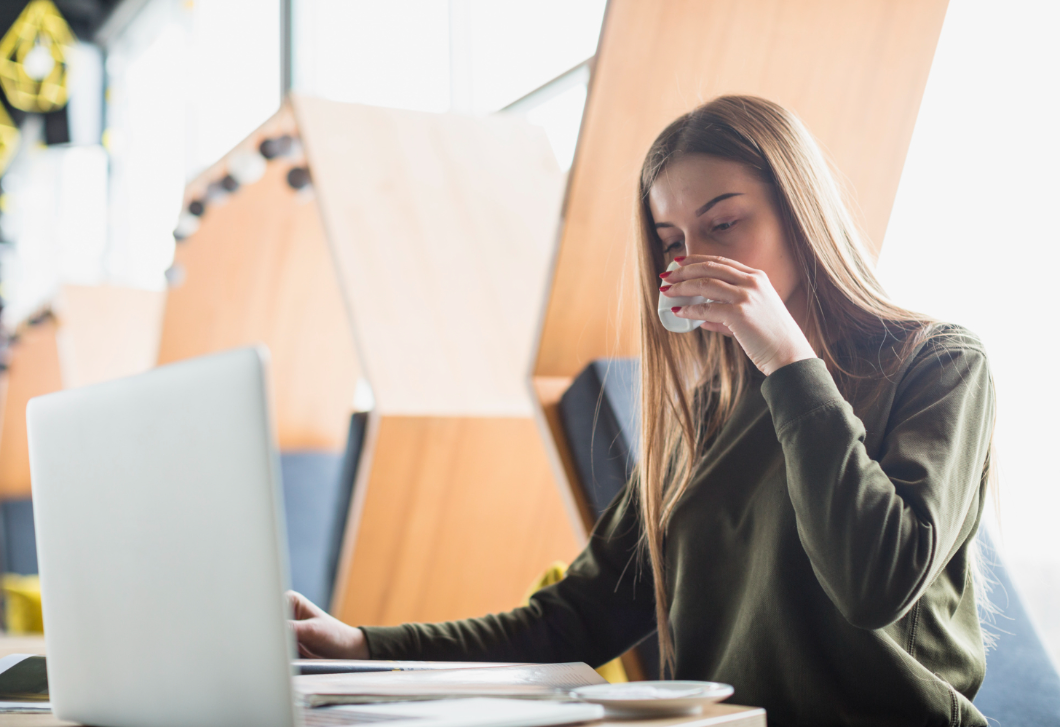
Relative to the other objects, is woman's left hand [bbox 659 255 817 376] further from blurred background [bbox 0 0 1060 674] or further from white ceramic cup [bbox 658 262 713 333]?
blurred background [bbox 0 0 1060 674]

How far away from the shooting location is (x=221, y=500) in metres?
0.45

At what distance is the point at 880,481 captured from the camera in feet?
2.14

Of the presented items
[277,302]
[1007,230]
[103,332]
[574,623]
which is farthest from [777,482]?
[103,332]

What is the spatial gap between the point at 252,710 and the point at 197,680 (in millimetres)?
53

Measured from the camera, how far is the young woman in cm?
67

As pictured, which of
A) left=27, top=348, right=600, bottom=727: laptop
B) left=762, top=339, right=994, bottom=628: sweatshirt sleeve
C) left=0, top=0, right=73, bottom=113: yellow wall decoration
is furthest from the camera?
left=0, top=0, right=73, bottom=113: yellow wall decoration

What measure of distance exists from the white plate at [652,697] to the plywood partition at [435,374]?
1.24 meters

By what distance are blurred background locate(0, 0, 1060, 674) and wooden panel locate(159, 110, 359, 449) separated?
0.51 metres

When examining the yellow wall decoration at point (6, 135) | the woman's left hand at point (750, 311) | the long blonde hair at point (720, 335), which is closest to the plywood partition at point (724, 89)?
the long blonde hair at point (720, 335)

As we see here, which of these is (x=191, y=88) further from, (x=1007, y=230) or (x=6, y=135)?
(x=1007, y=230)

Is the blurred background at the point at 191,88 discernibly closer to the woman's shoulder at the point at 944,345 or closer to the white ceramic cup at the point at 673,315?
the white ceramic cup at the point at 673,315

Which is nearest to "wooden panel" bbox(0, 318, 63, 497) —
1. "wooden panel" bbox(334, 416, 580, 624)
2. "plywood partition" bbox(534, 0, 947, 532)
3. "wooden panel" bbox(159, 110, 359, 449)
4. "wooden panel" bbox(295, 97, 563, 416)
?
"wooden panel" bbox(159, 110, 359, 449)

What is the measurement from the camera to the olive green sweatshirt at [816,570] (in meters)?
0.65

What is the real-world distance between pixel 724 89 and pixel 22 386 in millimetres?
3843
